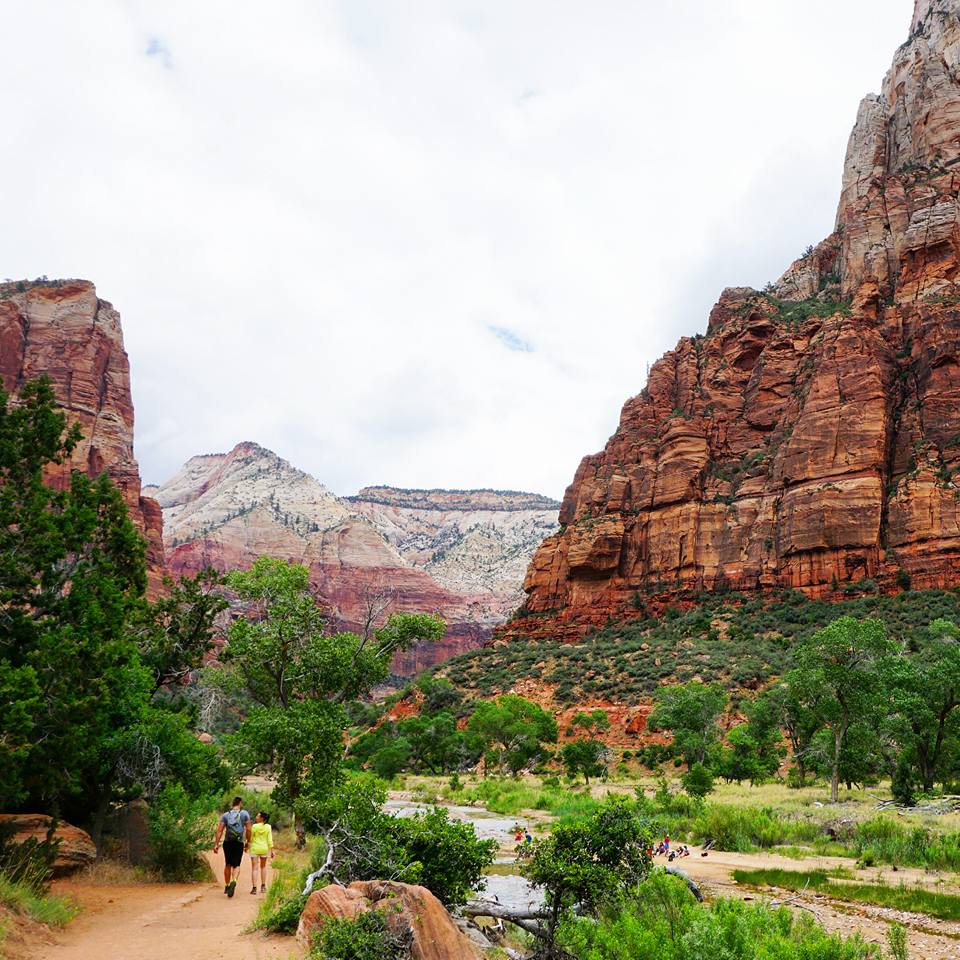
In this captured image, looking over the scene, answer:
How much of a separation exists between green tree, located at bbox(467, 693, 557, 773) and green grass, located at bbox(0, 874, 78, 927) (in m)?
38.7

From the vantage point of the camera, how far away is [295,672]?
17375mm

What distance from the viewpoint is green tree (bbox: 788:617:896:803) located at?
24.9 meters

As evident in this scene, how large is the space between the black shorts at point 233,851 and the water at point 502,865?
272cm

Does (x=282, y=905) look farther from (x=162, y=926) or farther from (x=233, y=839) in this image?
(x=233, y=839)

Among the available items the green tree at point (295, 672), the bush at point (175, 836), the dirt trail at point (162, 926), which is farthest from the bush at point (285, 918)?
the green tree at point (295, 672)

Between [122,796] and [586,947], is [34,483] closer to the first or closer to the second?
[122,796]

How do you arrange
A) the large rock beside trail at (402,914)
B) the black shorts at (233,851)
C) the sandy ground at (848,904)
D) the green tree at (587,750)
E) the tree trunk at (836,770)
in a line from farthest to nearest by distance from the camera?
the green tree at (587,750) < the tree trunk at (836,770) < the black shorts at (233,851) < the sandy ground at (848,904) < the large rock beside trail at (402,914)

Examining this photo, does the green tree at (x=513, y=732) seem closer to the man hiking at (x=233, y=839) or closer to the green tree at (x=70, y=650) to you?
the green tree at (x=70, y=650)

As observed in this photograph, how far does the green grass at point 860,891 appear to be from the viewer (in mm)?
10703

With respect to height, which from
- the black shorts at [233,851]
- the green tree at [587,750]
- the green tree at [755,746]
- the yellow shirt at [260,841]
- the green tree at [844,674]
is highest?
the green tree at [844,674]

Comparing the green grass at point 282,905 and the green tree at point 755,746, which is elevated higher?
the green grass at point 282,905

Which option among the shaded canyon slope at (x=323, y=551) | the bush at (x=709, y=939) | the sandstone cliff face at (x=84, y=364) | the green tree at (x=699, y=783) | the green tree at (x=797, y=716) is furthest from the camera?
the shaded canyon slope at (x=323, y=551)

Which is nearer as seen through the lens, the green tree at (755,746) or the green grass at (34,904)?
the green grass at (34,904)

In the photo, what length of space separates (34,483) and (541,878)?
10.3 m
